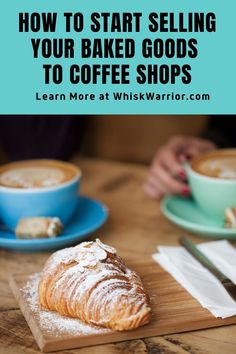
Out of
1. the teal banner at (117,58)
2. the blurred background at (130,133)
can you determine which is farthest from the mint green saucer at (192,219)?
the blurred background at (130,133)

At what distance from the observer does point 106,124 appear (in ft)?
8.63

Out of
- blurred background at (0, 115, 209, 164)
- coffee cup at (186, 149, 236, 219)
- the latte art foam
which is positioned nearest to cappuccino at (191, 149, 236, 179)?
coffee cup at (186, 149, 236, 219)

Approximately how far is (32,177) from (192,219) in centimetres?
41

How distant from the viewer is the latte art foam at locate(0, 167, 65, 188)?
1.46 meters

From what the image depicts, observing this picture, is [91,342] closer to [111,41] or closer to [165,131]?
[111,41]

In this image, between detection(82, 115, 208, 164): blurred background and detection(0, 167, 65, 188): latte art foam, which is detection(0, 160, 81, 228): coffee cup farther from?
detection(82, 115, 208, 164): blurred background

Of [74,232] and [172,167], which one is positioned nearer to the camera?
[74,232]

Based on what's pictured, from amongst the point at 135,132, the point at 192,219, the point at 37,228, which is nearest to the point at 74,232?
the point at 37,228

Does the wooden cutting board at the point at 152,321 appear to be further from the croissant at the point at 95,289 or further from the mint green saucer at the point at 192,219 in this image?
the mint green saucer at the point at 192,219

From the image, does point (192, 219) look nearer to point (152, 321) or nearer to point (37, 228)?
point (37, 228)

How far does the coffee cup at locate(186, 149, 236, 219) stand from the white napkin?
165 millimetres

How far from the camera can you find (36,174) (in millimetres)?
1515

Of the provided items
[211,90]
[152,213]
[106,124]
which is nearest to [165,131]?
[106,124]

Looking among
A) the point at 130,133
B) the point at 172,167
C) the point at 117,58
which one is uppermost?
the point at 117,58
